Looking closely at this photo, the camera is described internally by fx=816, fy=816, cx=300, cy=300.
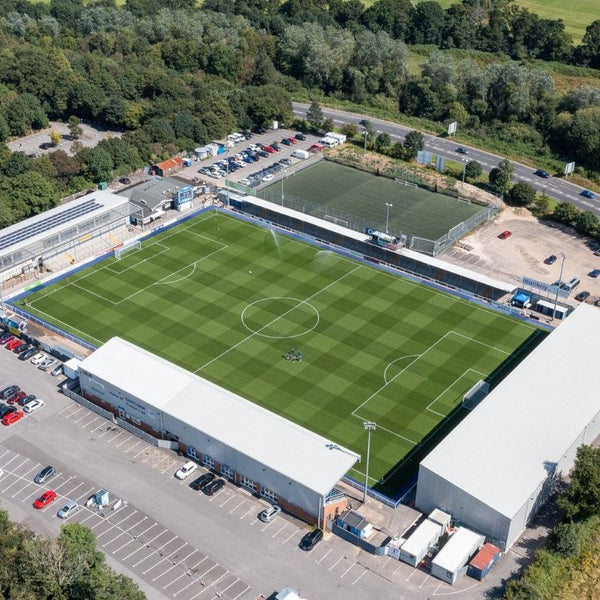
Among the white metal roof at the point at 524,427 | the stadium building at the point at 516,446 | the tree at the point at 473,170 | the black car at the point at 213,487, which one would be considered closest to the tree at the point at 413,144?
the tree at the point at 473,170

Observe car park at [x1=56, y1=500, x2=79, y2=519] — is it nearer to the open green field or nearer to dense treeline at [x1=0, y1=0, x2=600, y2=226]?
the open green field

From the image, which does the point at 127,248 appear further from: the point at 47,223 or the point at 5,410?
the point at 5,410

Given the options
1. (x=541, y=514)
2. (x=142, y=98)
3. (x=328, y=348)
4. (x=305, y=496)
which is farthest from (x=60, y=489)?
(x=142, y=98)

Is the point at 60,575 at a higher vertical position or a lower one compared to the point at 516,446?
lower

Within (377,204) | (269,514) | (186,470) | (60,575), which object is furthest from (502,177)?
(60,575)

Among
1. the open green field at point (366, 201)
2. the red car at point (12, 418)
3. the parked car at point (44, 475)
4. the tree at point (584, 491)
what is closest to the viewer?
the tree at point (584, 491)

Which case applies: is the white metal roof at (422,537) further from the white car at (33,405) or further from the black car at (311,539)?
the white car at (33,405)
